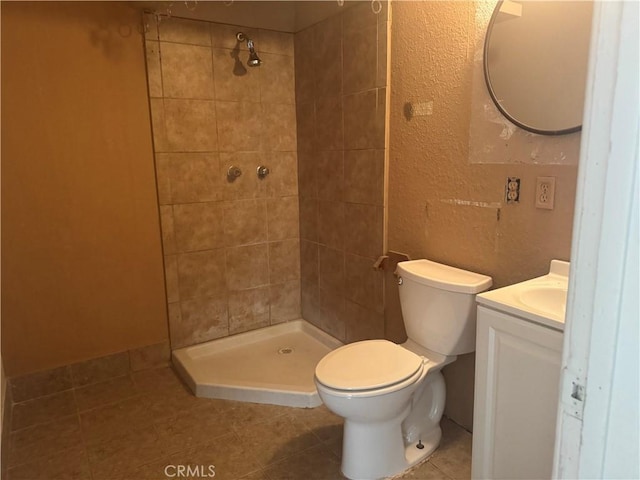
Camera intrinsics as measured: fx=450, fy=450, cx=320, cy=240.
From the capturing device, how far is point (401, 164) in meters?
2.19

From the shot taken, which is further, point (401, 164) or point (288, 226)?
point (288, 226)

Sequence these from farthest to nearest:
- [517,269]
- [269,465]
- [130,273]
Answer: [130,273]
[269,465]
[517,269]

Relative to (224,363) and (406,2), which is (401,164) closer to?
(406,2)

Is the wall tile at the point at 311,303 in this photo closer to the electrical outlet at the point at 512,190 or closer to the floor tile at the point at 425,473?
the floor tile at the point at 425,473

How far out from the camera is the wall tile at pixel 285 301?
122 inches

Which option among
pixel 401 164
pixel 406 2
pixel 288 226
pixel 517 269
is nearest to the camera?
pixel 517 269

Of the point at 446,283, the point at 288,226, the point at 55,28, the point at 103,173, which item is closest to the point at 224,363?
the point at 288,226

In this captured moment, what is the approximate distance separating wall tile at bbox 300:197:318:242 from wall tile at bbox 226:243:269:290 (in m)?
0.28

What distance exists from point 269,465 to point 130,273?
1363 mm

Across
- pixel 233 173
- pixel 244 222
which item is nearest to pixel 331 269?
pixel 244 222

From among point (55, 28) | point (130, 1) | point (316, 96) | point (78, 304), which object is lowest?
point (78, 304)

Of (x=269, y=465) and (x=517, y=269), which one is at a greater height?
(x=517, y=269)

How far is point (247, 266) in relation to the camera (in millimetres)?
2945

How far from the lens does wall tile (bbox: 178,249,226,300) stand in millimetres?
2734
